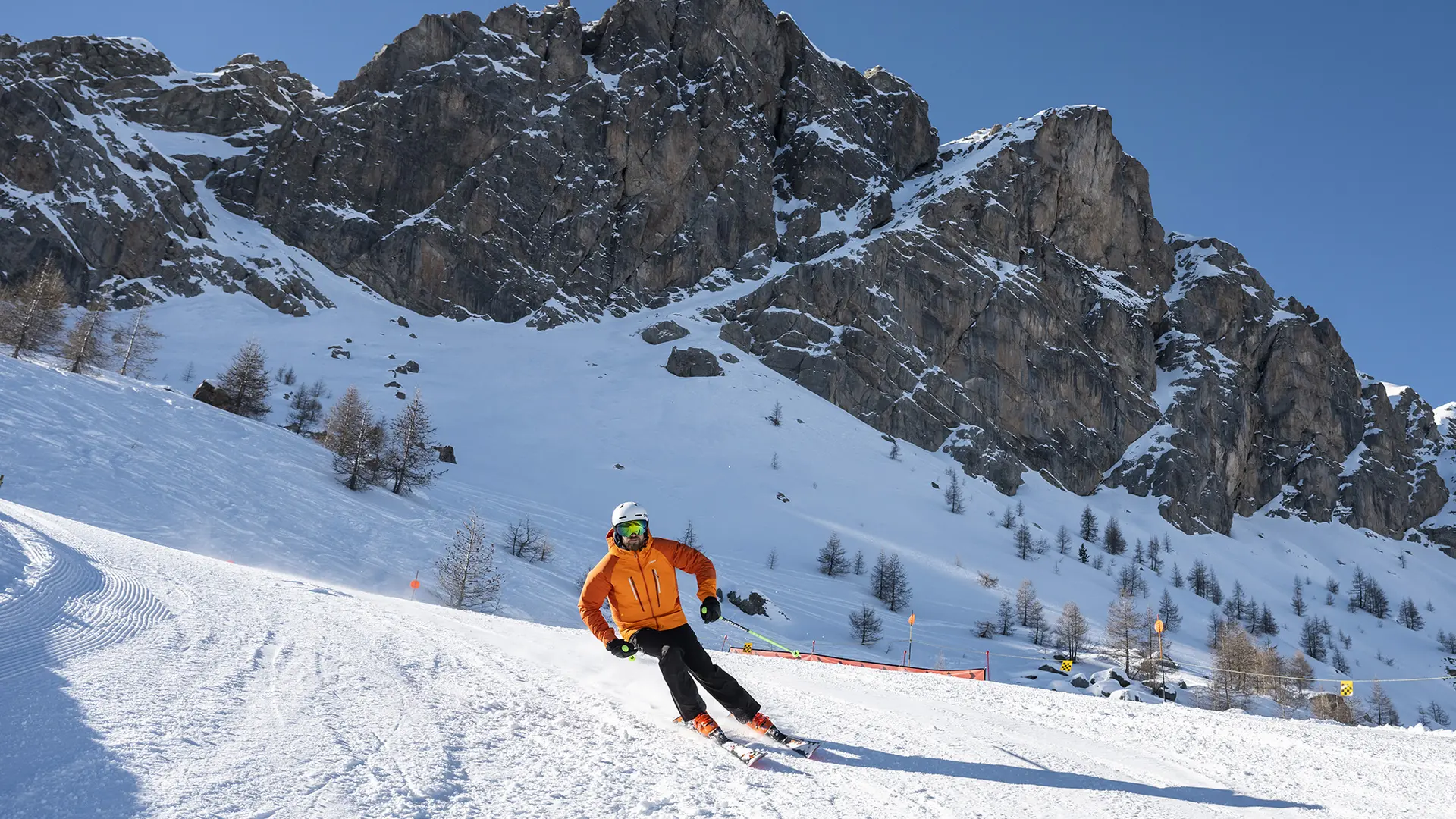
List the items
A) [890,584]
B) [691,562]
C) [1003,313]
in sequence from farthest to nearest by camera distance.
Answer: [1003,313] < [890,584] < [691,562]

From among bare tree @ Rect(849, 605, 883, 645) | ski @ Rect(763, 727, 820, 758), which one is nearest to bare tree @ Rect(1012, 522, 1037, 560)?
bare tree @ Rect(849, 605, 883, 645)

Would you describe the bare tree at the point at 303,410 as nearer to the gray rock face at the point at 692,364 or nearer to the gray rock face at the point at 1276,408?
the gray rock face at the point at 692,364

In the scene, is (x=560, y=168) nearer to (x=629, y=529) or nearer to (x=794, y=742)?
(x=629, y=529)

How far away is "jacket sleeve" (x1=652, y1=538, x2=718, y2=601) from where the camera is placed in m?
5.67

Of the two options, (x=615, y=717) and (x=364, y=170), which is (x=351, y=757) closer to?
(x=615, y=717)

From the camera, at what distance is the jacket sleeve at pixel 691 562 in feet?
18.6

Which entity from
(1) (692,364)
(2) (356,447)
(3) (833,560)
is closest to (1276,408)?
(1) (692,364)

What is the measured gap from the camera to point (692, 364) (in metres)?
103

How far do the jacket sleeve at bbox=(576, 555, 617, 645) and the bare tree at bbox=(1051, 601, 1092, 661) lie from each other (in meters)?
56.1

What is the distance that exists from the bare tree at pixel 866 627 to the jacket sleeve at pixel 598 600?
44.0 meters

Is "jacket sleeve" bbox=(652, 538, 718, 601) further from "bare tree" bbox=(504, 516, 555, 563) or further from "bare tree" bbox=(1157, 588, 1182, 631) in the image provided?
"bare tree" bbox=(1157, 588, 1182, 631)

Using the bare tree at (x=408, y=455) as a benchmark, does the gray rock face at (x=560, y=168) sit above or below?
above

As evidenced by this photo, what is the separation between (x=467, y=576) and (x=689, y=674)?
84.4 feet

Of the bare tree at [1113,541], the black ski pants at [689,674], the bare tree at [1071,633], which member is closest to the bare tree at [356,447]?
the black ski pants at [689,674]
